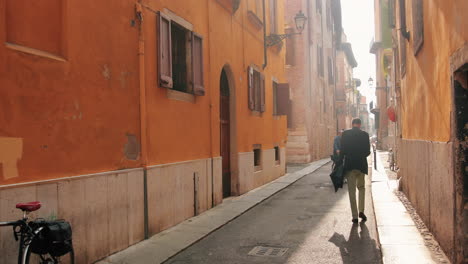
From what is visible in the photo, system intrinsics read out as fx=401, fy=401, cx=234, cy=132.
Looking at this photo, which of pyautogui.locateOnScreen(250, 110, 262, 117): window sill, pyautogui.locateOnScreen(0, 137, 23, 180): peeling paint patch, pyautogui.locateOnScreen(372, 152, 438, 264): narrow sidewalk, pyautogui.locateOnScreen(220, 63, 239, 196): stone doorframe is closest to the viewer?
pyautogui.locateOnScreen(0, 137, 23, 180): peeling paint patch

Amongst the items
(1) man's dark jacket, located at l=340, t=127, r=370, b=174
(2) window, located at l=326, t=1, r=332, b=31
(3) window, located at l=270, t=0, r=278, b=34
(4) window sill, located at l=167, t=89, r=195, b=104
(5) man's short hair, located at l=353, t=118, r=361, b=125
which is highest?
(2) window, located at l=326, t=1, r=332, b=31

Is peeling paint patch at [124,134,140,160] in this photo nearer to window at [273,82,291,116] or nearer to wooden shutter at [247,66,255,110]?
wooden shutter at [247,66,255,110]

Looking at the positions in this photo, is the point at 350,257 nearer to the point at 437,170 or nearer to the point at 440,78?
the point at 437,170

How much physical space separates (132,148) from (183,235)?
168 centimetres

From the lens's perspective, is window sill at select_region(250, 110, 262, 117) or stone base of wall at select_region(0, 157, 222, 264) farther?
window sill at select_region(250, 110, 262, 117)

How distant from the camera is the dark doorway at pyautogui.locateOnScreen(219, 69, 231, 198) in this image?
10693 millimetres

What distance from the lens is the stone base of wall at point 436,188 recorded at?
179 inches

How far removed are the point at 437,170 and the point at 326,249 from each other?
180 centimetres

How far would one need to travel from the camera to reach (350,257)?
513 cm

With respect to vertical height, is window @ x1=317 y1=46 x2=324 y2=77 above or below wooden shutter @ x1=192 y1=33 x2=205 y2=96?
above

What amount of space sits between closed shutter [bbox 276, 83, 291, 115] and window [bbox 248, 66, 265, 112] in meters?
2.03

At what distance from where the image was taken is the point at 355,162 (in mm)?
7242

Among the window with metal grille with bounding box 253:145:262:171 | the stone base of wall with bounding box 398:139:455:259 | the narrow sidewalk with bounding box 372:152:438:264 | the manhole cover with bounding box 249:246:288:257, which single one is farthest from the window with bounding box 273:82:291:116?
the manhole cover with bounding box 249:246:288:257

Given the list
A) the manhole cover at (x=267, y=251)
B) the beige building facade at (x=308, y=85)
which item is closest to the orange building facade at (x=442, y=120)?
the manhole cover at (x=267, y=251)
